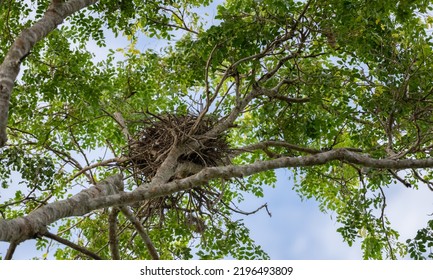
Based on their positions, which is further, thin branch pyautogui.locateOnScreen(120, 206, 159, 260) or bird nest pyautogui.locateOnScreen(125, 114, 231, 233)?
bird nest pyautogui.locateOnScreen(125, 114, 231, 233)

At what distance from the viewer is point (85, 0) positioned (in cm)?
636

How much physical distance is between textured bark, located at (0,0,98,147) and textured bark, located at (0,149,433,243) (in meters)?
0.90

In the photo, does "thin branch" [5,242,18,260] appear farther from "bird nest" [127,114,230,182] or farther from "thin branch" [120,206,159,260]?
"bird nest" [127,114,230,182]

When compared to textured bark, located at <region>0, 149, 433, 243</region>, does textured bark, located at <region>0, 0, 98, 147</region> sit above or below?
above

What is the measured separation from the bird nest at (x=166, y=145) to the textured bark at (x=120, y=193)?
132 centimetres

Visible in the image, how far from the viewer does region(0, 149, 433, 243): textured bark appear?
3721mm

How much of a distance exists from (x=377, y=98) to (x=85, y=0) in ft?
12.1

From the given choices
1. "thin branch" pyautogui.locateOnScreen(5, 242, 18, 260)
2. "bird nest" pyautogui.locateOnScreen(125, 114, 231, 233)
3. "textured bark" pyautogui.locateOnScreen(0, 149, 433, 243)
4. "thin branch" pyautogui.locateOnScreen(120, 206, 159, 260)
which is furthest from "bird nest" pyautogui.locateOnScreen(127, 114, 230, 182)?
"thin branch" pyautogui.locateOnScreen(5, 242, 18, 260)

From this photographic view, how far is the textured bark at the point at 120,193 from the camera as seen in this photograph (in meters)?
3.72

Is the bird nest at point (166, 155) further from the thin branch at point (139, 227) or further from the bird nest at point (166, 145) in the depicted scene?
the thin branch at point (139, 227)

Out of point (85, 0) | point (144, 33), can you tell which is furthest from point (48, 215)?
point (144, 33)

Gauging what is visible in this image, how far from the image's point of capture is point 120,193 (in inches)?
179

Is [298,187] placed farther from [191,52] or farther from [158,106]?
[191,52]

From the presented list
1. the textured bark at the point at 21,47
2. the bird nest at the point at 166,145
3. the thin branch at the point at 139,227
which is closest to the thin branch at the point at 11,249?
the textured bark at the point at 21,47
